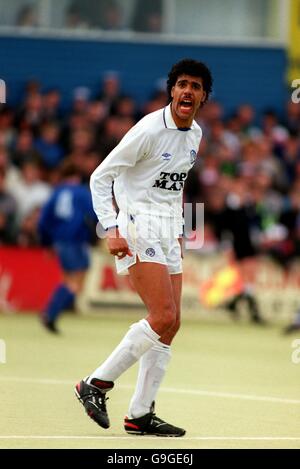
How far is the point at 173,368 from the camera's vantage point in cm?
1354

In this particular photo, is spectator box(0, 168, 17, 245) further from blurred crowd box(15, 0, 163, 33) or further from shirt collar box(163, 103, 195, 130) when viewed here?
shirt collar box(163, 103, 195, 130)

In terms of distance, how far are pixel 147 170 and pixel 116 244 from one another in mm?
617

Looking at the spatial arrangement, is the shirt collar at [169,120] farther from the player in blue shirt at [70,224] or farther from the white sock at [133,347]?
the player in blue shirt at [70,224]

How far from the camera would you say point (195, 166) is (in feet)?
69.4

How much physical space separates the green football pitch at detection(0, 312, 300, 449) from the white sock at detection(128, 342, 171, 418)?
8.6 inches

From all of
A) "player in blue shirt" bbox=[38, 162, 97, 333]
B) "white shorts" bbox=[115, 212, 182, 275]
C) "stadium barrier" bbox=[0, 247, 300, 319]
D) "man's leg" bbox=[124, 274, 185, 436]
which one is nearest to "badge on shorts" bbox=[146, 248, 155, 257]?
"white shorts" bbox=[115, 212, 182, 275]

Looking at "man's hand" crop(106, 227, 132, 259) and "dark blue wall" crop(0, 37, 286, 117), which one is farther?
"dark blue wall" crop(0, 37, 286, 117)

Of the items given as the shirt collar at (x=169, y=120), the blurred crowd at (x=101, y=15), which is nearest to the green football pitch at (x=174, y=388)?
the shirt collar at (x=169, y=120)

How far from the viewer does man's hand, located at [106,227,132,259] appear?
849 centimetres

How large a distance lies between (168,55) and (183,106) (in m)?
16.8

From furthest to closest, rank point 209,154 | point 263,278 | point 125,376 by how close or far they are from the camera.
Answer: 1. point 209,154
2. point 263,278
3. point 125,376

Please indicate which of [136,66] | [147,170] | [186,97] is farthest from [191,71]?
[136,66]

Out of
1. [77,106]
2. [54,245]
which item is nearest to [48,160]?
[77,106]
